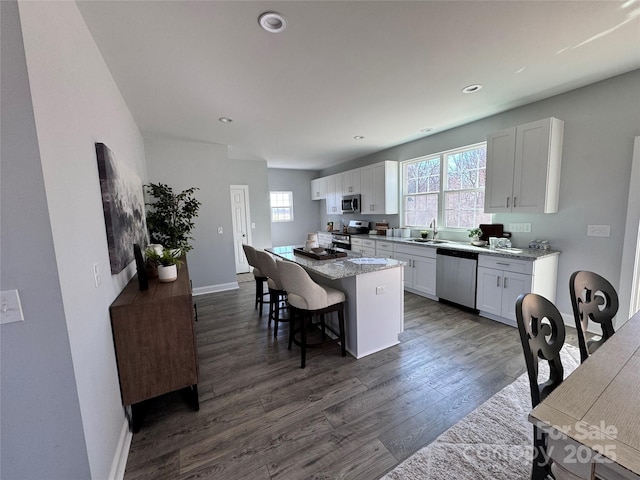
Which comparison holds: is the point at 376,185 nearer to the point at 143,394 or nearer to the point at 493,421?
the point at 493,421

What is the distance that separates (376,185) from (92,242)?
4787 mm

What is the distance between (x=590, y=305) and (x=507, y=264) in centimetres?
151

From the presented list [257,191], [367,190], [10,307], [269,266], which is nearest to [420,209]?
[367,190]

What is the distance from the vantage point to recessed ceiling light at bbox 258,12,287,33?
1.64 meters

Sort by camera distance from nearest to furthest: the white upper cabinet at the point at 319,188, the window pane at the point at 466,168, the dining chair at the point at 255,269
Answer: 1. the dining chair at the point at 255,269
2. the window pane at the point at 466,168
3. the white upper cabinet at the point at 319,188

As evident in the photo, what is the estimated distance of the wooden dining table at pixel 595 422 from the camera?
2.29ft

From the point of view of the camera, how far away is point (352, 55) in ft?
6.89

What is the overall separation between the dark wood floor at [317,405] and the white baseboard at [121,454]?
40 mm

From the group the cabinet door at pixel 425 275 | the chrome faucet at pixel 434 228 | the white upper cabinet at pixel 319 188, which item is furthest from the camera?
the white upper cabinet at pixel 319 188

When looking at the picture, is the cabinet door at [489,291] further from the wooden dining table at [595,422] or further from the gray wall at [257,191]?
the gray wall at [257,191]

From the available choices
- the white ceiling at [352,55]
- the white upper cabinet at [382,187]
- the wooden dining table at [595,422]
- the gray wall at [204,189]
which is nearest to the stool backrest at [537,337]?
the wooden dining table at [595,422]

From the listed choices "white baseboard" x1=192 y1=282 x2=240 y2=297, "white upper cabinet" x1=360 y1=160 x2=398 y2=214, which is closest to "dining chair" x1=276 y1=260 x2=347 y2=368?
"white baseboard" x1=192 y1=282 x2=240 y2=297

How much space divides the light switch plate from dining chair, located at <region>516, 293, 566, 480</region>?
6.44 ft

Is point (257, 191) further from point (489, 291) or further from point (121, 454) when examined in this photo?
point (121, 454)
